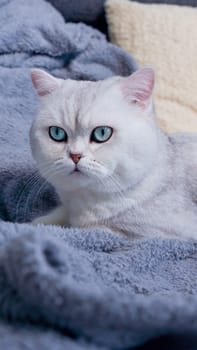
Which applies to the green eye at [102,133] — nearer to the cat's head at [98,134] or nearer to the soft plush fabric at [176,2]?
the cat's head at [98,134]

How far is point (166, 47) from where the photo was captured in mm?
1643

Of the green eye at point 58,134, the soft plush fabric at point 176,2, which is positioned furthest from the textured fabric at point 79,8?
the green eye at point 58,134

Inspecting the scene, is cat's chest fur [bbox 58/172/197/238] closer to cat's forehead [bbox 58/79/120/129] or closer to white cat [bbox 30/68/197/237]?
white cat [bbox 30/68/197/237]

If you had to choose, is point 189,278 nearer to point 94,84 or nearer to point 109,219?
point 109,219

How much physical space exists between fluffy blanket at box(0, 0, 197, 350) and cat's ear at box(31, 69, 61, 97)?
23 centimetres

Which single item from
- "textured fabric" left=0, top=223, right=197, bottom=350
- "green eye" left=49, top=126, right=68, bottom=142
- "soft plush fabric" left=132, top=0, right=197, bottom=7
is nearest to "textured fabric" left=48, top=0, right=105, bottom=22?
"soft plush fabric" left=132, top=0, right=197, bottom=7

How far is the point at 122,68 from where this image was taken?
1.64m

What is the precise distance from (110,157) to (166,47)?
2.94 feet

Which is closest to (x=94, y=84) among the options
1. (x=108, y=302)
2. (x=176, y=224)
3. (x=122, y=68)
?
(x=176, y=224)

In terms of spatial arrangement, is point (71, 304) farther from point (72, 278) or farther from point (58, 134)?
point (58, 134)

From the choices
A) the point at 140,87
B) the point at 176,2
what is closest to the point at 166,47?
the point at 176,2

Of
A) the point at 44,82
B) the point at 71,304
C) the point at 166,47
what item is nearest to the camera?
the point at 71,304

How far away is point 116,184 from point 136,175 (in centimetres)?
4

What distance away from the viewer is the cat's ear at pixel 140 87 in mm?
914
